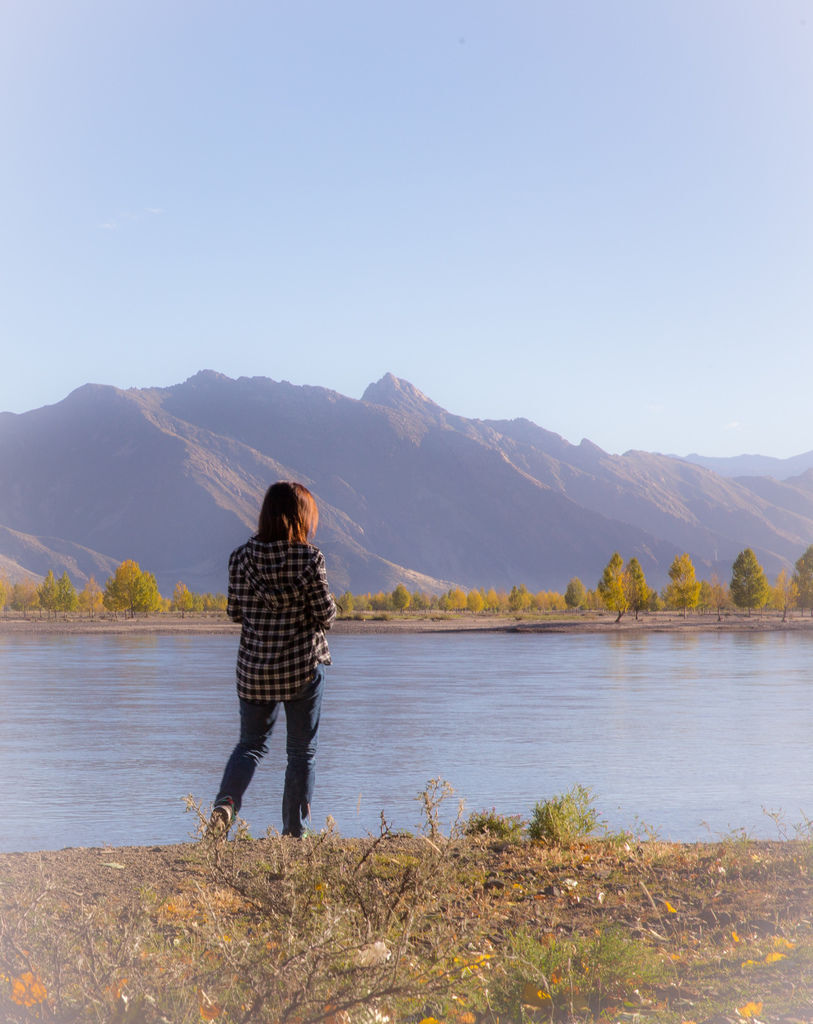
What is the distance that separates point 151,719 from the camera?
1845 centimetres

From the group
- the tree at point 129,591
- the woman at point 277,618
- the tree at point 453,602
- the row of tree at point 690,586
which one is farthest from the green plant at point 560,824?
the tree at point 453,602

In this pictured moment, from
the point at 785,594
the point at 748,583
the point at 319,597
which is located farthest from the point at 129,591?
the point at 319,597

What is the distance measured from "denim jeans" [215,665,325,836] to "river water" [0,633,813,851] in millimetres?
1755

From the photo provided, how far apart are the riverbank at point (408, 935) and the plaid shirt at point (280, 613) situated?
36.8 inches

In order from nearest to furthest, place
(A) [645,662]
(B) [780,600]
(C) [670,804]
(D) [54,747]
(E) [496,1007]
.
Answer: (E) [496,1007] < (C) [670,804] < (D) [54,747] < (A) [645,662] < (B) [780,600]

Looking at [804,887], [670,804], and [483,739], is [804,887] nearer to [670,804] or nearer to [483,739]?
[670,804]

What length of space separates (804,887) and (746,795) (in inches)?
209

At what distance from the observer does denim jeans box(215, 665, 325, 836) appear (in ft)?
19.2

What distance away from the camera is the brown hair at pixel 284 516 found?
5805mm

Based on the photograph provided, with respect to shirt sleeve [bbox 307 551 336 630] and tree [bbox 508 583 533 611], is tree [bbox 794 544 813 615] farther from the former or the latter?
shirt sleeve [bbox 307 551 336 630]

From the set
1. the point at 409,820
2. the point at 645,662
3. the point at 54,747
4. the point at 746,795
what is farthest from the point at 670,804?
the point at 645,662

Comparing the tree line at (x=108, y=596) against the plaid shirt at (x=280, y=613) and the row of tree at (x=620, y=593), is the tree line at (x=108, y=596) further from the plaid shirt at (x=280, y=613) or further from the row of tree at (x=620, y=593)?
the plaid shirt at (x=280, y=613)

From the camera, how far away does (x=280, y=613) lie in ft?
19.0

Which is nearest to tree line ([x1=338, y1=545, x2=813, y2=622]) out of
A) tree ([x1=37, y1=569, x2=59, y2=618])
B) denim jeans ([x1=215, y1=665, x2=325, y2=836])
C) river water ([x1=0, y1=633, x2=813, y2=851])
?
tree ([x1=37, y1=569, x2=59, y2=618])
